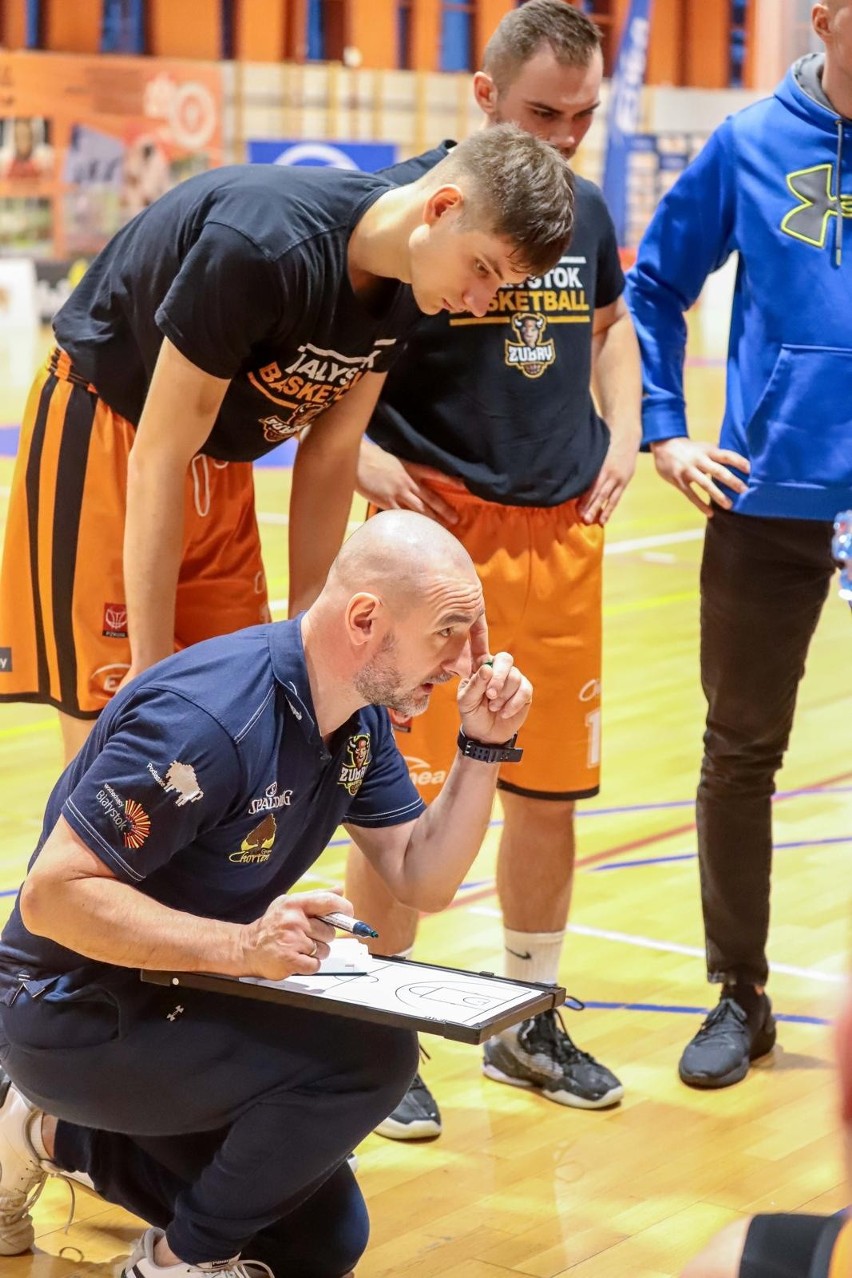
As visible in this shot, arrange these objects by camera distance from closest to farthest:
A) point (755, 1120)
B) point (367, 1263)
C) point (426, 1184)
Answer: point (367, 1263)
point (426, 1184)
point (755, 1120)

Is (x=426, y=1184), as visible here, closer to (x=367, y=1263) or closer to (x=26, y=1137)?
(x=367, y=1263)

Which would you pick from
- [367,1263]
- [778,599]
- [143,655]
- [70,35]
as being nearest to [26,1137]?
[367,1263]

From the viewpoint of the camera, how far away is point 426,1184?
10.2 ft

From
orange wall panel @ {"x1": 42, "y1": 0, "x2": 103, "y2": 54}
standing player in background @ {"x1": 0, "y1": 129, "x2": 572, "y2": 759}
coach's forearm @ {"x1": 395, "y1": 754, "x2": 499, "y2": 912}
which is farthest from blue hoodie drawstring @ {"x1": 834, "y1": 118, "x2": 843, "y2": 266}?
orange wall panel @ {"x1": 42, "y1": 0, "x2": 103, "y2": 54}

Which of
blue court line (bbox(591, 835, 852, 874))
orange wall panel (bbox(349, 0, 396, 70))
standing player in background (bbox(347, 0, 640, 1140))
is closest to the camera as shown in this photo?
standing player in background (bbox(347, 0, 640, 1140))

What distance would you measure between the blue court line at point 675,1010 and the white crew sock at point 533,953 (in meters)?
0.33

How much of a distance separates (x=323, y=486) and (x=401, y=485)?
0.85 ft

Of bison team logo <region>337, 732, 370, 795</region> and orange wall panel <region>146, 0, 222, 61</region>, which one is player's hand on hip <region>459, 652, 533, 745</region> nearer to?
bison team logo <region>337, 732, 370, 795</region>

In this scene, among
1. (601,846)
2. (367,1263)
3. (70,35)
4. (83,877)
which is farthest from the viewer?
(70,35)

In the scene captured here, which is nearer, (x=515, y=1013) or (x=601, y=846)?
(x=515, y=1013)

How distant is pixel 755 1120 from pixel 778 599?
984mm

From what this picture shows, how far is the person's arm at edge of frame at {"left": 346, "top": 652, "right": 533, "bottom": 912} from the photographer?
106 inches

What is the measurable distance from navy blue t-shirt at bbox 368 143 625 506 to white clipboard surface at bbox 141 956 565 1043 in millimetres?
1172

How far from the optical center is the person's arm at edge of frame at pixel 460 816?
8.83 feet
